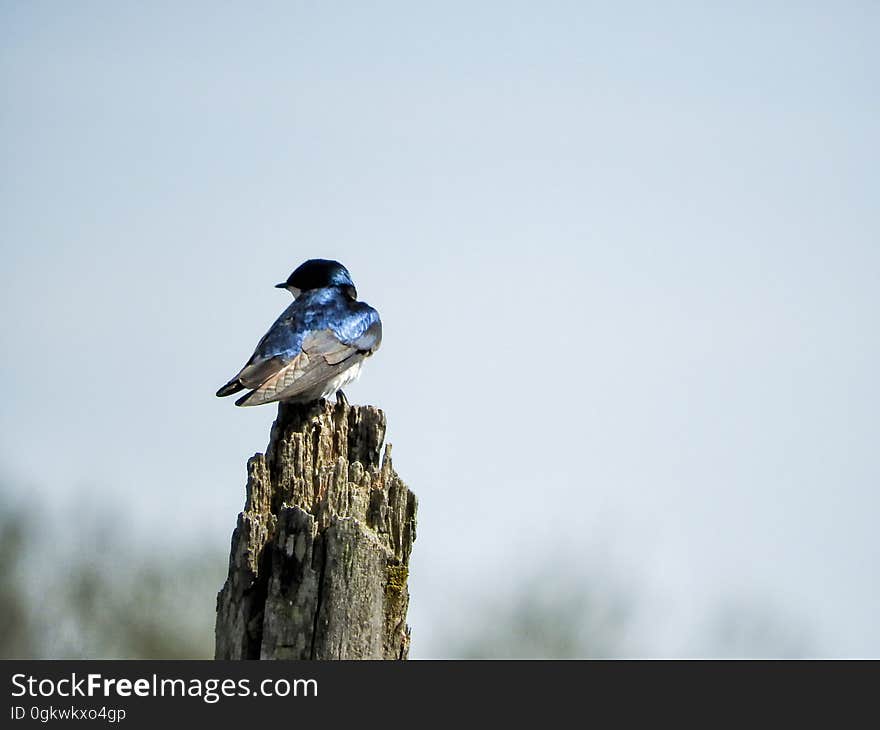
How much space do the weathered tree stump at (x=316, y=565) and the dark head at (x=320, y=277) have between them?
482cm

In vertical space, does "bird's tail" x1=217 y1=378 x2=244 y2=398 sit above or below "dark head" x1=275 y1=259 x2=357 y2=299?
below

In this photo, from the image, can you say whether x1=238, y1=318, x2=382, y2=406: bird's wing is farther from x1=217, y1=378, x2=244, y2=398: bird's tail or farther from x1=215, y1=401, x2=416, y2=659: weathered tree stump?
x1=215, y1=401, x2=416, y2=659: weathered tree stump

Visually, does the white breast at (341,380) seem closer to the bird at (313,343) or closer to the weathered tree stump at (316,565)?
the bird at (313,343)

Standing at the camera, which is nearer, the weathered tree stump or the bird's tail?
the weathered tree stump

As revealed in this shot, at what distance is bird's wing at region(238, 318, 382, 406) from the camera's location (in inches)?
420

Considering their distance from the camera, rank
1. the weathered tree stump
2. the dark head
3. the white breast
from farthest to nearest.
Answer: the dark head
the white breast
the weathered tree stump

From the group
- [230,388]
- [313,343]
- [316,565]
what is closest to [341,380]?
[313,343]

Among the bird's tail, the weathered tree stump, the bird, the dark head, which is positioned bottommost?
the weathered tree stump

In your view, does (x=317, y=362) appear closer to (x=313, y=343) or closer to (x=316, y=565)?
(x=313, y=343)

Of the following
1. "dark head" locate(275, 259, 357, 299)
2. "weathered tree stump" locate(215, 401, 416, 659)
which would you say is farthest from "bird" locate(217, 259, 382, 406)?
"weathered tree stump" locate(215, 401, 416, 659)

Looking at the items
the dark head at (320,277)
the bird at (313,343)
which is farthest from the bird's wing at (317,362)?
the dark head at (320,277)

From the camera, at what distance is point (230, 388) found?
10867 millimetres

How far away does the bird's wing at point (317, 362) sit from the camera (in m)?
10.7
